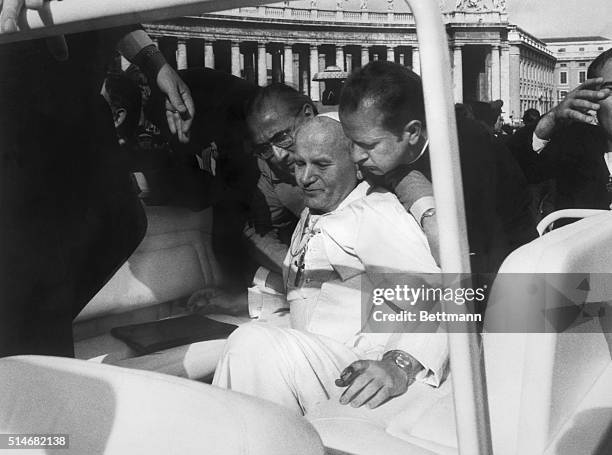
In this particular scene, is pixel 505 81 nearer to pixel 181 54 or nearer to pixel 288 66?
pixel 288 66

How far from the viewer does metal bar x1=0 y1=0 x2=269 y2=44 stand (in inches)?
35.6

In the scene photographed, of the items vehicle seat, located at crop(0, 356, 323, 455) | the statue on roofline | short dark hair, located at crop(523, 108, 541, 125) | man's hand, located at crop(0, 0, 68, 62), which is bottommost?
vehicle seat, located at crop(0, 356, 323, 455)

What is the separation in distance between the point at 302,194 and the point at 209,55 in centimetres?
63

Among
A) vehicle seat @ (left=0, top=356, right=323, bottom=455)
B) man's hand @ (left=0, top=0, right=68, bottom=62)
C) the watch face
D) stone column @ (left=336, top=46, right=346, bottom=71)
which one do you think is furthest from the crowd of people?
vehicle seat @ (left=0, top=356, right=323, bottom=455)

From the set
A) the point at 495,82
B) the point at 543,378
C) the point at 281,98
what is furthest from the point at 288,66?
the point at 543,378

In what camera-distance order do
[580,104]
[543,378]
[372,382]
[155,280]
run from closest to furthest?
[543,378]
[372,382]
[580,104]
[155,280]

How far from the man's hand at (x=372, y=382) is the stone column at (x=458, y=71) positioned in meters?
0.48

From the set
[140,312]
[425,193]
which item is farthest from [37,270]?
[425,193]

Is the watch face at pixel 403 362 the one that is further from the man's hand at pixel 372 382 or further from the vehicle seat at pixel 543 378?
the vehicle seat at pixel 543 378

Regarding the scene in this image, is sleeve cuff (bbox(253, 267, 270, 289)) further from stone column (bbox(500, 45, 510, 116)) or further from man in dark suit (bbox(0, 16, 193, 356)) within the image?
stone column (bbox(500, 45, 510, 116))

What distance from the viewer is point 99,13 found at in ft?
3.20

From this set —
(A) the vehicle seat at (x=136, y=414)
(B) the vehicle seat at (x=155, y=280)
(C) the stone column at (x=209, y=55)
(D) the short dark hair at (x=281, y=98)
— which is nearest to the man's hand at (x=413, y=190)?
(D) the short dark hair at (x=281, y=98)

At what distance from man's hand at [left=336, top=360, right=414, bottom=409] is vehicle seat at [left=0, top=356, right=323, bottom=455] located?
1.33 feet

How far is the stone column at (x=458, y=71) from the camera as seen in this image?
128cm
